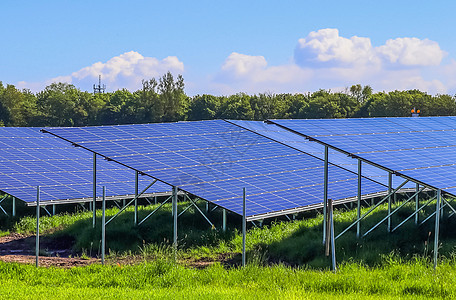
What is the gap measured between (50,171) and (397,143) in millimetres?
15963

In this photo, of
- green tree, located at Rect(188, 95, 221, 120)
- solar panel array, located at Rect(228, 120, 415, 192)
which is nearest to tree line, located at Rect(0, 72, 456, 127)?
green tree, located at Rect(188, 95, 221, 120)

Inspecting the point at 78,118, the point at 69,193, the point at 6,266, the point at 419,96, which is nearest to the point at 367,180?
the point at 69,193

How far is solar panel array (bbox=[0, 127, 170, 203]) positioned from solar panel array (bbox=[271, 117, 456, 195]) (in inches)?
409

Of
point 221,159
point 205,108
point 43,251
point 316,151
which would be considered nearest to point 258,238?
point 221,159

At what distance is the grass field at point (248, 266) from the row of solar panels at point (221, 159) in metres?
1.55

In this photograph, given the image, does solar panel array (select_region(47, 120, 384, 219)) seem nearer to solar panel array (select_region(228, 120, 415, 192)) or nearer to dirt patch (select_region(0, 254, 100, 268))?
solar panel array (select_region(228, 120, 415, 192))

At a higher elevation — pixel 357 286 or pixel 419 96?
pixel 419 96

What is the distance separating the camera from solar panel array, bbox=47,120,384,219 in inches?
866

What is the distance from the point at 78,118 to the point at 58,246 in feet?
260

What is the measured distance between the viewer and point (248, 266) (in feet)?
56.2

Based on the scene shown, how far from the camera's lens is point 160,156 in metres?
23.5

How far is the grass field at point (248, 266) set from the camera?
1473cm

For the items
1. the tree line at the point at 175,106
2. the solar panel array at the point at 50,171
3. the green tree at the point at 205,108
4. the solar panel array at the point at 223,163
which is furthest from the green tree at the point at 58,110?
the solar panel array at the point at 223,163

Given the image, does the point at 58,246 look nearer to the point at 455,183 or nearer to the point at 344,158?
the point at 455,183
